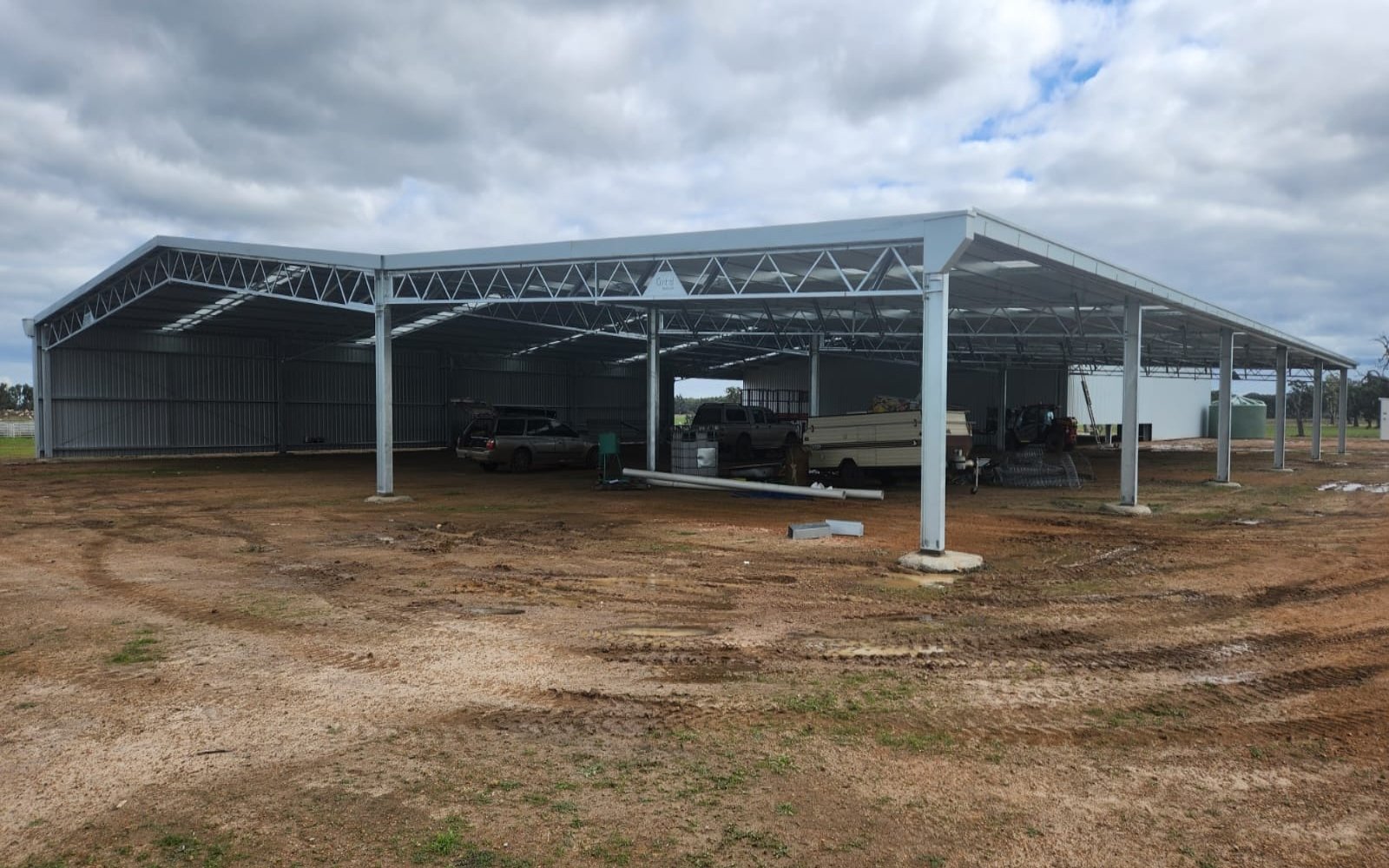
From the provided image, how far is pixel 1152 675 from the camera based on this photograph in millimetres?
6418

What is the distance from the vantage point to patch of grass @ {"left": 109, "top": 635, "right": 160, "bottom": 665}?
6.60 m

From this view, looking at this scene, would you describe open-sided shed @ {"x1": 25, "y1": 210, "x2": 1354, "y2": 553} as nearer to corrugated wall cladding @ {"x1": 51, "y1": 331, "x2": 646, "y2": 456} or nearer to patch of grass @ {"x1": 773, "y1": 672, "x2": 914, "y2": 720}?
corrugated wall cladding @ {"x1": 51, "y1": 331, "x2": 646, "y2": 456}

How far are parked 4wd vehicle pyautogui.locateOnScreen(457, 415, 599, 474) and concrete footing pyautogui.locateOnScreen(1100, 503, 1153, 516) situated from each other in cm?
1591

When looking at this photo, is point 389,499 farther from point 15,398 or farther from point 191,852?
point 15,398

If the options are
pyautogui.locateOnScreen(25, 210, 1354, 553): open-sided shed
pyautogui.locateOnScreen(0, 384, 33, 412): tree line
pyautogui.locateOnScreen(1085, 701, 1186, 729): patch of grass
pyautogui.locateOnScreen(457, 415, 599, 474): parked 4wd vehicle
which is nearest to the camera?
pyautogui.locateOnScreen(1085, 701, 1186, 729): patch of grass

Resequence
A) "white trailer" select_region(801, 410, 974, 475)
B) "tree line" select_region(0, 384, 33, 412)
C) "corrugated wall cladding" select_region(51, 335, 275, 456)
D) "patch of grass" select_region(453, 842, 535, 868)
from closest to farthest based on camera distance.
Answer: "patch of grass" select_region(453, 842, 535, 868)
"white trailer" select_region(801, 410, 974, 475)
"corrugated wall cladding" select_region(51, 335, 275, 456)
"tree line" select_region(0, 384, 33, 412)

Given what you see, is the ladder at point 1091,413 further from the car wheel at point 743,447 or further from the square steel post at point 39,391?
the square steel post at point 39,391

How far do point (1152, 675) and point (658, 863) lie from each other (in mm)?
4559

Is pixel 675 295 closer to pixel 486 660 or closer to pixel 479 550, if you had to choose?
pixel 479 550

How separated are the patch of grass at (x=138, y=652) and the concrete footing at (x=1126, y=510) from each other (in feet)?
51.8

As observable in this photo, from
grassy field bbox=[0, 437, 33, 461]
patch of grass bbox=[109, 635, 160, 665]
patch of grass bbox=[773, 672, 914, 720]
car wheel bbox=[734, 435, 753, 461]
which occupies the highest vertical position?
car wheel bbox=[734, 435, 753, 461]

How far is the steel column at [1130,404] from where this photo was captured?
16453 mm

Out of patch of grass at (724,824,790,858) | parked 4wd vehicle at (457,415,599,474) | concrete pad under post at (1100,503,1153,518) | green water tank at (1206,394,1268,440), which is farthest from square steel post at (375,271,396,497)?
green water tank at (1206,394,1268,440)

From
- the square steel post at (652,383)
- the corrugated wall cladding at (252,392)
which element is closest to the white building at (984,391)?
the corrugated wall cladding at (252,392)
